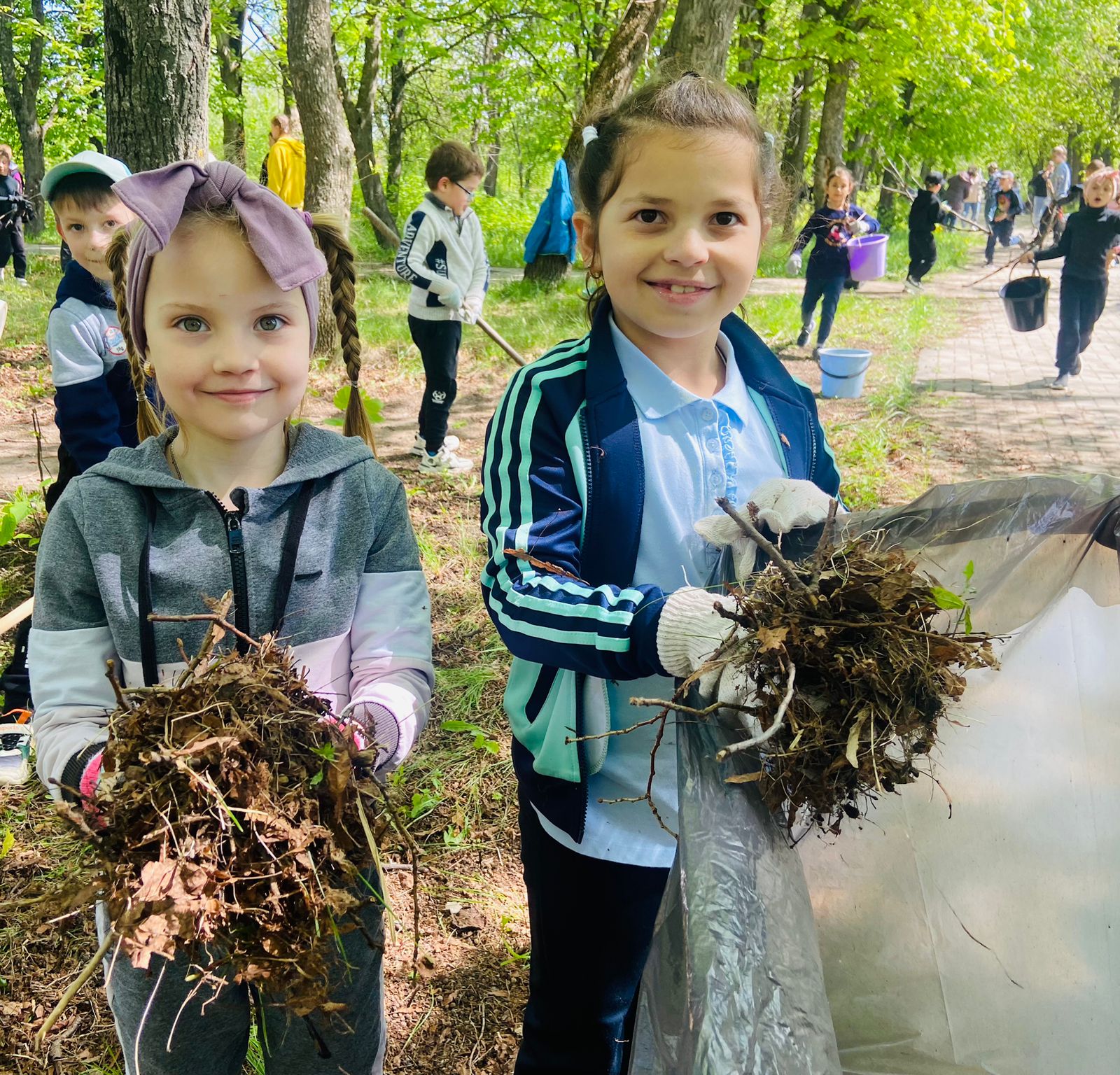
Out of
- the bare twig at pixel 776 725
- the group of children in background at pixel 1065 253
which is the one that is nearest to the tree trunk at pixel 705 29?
the group of children in background at pixel 1065 253

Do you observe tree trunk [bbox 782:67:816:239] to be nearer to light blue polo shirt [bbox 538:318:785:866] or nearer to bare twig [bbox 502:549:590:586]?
light blue polo shirt [bbox 538:318:785:866]

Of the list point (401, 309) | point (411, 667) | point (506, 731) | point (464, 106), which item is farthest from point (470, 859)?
point (464, 106)

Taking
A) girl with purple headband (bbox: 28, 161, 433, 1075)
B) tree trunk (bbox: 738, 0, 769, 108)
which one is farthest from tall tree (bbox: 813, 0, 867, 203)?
girl with purple headband (bbox: 28, 161, 433, 1075)

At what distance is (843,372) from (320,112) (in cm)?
474

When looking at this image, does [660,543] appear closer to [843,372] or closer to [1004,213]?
[843,372]

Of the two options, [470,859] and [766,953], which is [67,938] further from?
[766,953]

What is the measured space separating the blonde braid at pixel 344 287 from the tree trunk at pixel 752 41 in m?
16.3

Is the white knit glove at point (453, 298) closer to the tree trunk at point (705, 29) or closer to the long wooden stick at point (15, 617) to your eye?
the long wooden stick at point (15, 617)

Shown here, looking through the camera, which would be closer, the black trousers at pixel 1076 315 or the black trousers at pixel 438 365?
the black trousers at pixel 438 365

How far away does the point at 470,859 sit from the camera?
2.81 meters

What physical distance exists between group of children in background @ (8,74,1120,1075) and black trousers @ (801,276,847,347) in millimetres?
8446

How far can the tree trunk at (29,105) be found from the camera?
64.3ft

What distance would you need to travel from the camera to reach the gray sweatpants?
1.43 m

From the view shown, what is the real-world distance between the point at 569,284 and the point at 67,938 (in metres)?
11.6
